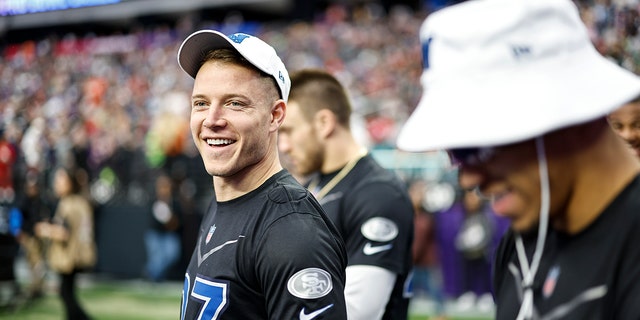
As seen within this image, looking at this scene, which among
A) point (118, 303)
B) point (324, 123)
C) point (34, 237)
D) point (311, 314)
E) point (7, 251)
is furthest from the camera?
point (34, 237)

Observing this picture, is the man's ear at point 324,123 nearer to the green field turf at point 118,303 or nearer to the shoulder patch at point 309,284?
the shoulder patch at point 309,284

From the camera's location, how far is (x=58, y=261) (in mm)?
A: 9836

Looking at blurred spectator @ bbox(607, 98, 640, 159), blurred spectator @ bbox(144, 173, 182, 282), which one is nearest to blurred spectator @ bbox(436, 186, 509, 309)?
blurred spectator @ bbox(144, 173, 182, 282)

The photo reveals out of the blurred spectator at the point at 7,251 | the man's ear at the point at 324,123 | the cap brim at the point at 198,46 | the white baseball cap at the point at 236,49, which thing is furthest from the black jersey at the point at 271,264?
the blurred spectator at the point at 7,251

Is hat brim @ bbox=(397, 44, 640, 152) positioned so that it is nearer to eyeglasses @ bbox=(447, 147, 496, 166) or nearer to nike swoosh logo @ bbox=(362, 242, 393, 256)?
eyeglasses @ bbox=(447, 147, 496, 166)

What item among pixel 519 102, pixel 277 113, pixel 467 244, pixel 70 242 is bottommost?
pixel 467 244

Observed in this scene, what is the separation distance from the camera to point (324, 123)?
4.10 m

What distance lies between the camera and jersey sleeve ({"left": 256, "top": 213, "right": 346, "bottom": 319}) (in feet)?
7.82

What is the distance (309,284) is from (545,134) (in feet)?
3.55

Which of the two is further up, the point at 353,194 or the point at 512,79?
the point at 512,79

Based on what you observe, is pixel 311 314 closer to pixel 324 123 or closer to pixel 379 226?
pixel 379 226

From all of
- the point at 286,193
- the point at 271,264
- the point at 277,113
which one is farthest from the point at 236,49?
the point at 271,264

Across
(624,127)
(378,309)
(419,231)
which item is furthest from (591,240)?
(419,231)

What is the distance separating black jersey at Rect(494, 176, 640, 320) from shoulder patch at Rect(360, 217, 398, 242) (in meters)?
1.87
